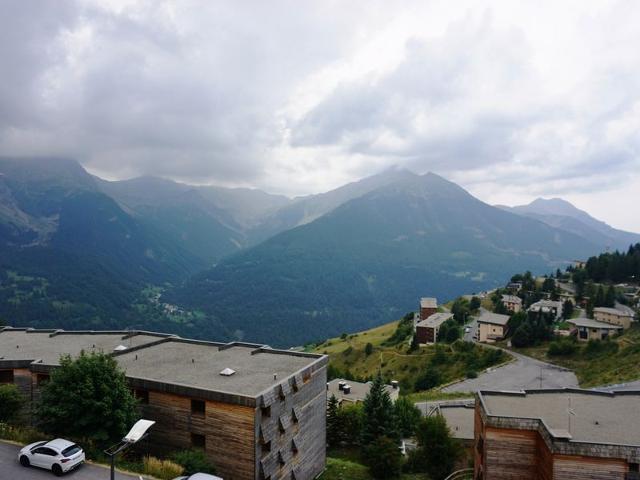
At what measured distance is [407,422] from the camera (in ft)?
156

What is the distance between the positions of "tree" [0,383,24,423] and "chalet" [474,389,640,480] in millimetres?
26502

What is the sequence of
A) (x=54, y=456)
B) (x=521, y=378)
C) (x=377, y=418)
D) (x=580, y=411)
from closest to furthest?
(x=54, y=456), (x=580, y=411), (x=377, y=418), (x=521, y=378)

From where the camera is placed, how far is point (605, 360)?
67062 millimetres

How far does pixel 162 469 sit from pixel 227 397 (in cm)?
502

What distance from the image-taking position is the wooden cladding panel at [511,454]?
80.6ft

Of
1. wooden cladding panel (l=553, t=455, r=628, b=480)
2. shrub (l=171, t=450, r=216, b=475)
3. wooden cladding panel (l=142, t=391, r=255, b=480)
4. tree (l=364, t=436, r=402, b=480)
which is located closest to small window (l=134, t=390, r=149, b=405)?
wooden cladding panel (l=142, t=391, r=255, b=480)

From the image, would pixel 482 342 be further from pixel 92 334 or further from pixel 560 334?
pixel 92 334

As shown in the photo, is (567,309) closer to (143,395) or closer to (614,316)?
(614,316)

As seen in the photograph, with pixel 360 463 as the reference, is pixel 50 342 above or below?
above

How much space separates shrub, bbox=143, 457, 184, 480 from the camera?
1984 centimetres

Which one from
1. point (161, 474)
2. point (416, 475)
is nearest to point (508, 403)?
point (416, 475)

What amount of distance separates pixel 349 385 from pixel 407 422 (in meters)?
14.9

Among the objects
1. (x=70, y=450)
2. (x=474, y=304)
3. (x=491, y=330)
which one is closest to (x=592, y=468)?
(x=70, y=450)

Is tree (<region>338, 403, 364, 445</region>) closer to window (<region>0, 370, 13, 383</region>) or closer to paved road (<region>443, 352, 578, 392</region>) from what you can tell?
window (<region>0, 370, 13, 383</region>)
